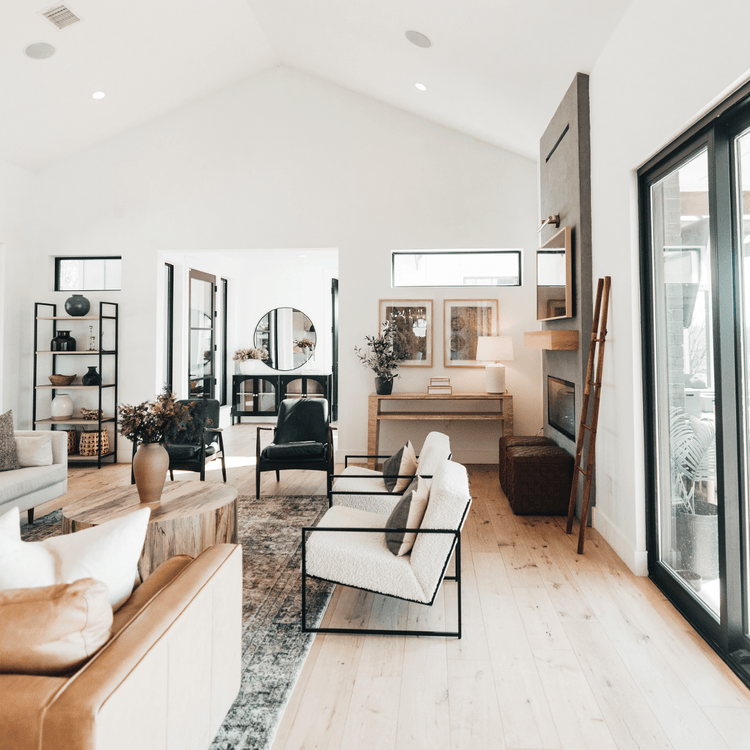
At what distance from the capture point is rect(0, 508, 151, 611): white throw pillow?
136 centimetres

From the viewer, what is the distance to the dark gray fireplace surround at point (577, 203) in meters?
4.08

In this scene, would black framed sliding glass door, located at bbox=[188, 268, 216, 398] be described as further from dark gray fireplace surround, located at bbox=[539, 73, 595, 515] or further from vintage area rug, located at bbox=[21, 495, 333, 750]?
dark gray fireplace surround, located at bbox=[539, 73, 595, 515]

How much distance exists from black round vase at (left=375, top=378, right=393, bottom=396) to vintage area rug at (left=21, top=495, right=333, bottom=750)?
1618 millimetres

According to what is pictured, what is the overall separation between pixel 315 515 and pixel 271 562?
99 cm

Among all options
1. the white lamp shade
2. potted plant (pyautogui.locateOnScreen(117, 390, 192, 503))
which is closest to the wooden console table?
the white lamp shade

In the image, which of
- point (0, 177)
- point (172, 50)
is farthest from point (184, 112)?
point (0, 177)

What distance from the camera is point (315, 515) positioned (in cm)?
441

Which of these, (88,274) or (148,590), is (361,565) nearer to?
(148,590)

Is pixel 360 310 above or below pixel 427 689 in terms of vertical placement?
above

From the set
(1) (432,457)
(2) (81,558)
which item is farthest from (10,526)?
(1) (432,457)

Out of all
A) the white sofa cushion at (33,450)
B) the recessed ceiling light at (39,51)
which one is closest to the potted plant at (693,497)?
the white sofa cushion at (33,450)

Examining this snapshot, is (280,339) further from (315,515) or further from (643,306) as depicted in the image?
(643,306)

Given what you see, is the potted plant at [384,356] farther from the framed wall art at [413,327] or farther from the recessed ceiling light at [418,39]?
the recessed ceiling light at [418,39]

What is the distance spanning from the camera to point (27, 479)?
13.1 feet
